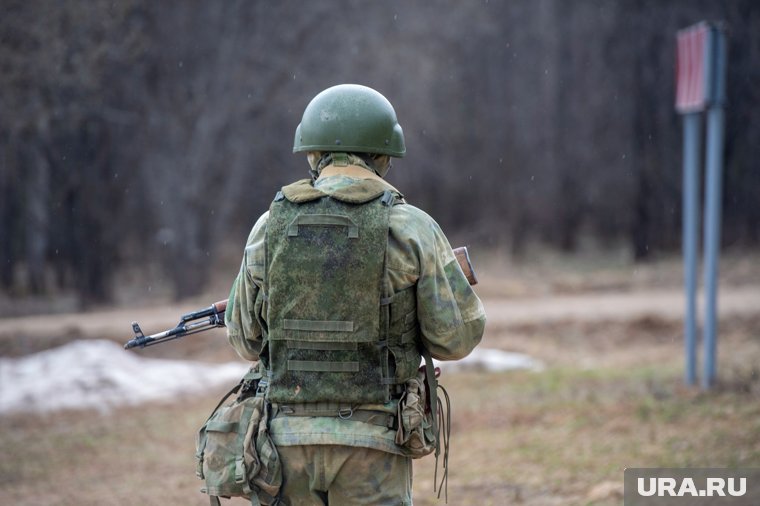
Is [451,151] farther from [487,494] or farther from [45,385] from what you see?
[487,494]

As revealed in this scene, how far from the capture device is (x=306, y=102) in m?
20.8

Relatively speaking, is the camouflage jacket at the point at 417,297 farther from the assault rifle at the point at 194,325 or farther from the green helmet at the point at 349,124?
the assault rifle at the point at 194,325

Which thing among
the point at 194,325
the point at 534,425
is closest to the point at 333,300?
the point at 194,325

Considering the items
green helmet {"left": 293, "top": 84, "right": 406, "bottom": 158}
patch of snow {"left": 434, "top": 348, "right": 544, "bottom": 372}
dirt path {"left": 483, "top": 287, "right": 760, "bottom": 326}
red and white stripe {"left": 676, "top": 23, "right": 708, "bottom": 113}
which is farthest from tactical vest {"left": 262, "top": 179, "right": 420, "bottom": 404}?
dirt path {"left": 483, "top": 287, "right": 760, "bottom": 326}

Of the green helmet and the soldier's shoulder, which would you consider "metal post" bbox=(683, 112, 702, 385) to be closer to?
the green helmet

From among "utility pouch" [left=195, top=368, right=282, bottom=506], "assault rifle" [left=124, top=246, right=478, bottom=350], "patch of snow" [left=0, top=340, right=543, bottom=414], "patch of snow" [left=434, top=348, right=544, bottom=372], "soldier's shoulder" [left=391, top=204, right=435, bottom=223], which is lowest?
"patch of snow" [left=434, top=348, right=544, bottom=372]

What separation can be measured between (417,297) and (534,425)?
6.08 m

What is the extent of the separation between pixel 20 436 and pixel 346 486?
7.61 m

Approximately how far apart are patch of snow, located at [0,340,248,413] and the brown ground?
0.43 meters

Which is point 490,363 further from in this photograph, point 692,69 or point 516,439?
point 692,69

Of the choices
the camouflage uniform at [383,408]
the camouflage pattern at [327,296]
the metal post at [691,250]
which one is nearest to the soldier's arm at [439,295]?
the camouflage uniform at [383,408]

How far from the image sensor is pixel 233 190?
22.2 metres

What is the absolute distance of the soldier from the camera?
129 inches

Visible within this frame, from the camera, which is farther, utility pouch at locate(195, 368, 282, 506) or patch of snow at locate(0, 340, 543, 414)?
patch of snow at locate(0, 340, 543, 414)
